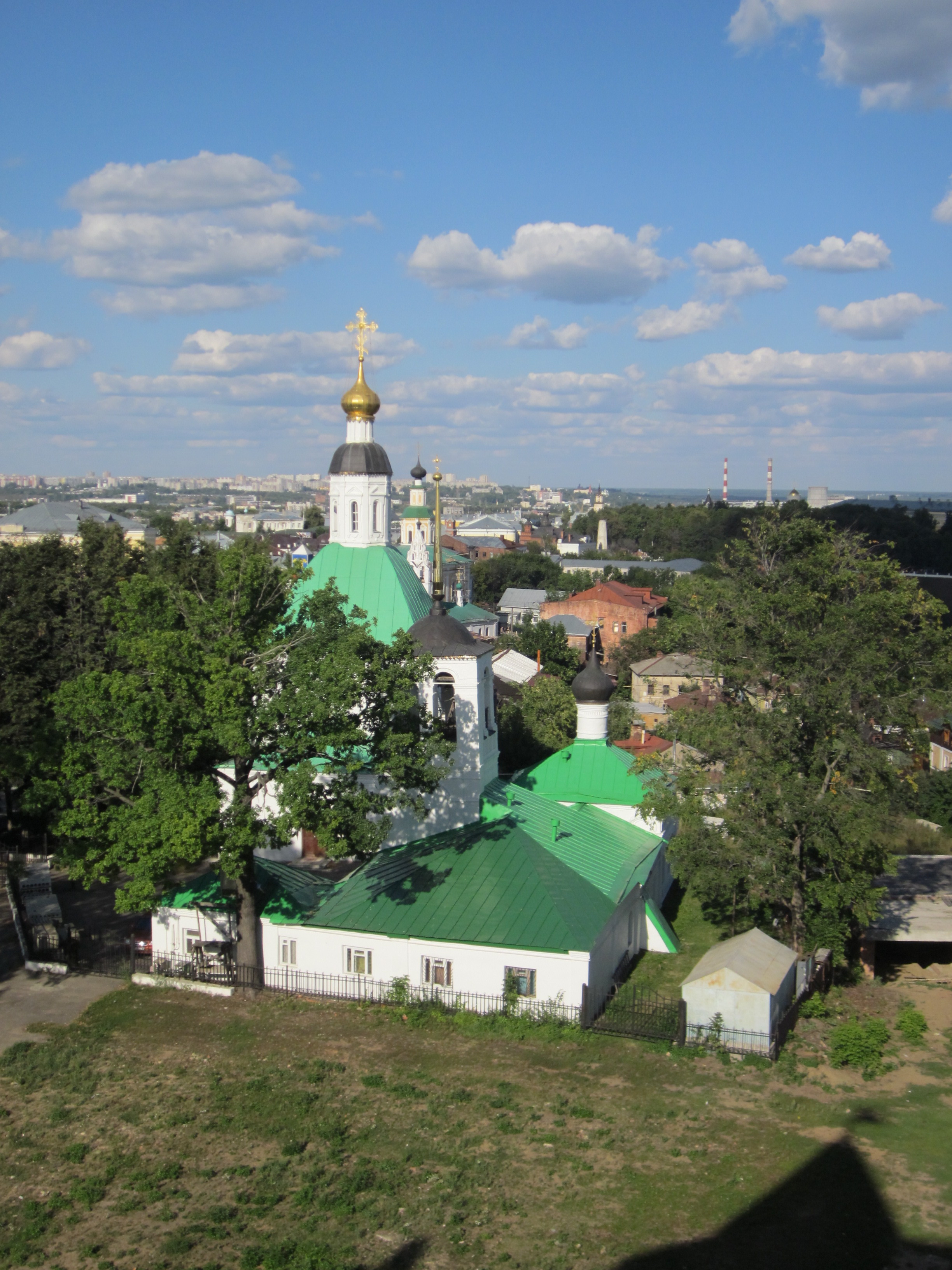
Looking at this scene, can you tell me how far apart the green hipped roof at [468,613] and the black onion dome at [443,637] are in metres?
12.2

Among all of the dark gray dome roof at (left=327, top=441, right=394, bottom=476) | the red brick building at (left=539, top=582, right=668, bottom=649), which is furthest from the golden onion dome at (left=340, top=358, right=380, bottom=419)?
the red brick building at (left=539, top=582, right=668, bottom=649)

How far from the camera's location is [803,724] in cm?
2042

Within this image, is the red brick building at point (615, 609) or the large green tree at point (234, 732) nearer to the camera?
the large green tree at point (234, 732)

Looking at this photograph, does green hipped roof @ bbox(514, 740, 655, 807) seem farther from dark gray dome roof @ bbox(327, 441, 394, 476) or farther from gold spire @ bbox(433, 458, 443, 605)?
dark gray dome roof @ bbox(327, 441, 394, 476)

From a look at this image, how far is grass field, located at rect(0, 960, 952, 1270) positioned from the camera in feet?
39.6

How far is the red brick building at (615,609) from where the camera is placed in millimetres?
78875

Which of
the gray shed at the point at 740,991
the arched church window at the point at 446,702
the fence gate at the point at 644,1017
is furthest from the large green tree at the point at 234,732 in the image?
the gray shed at the point at 740,991

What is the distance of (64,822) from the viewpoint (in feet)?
57.7

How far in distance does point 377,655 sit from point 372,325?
12902 mm

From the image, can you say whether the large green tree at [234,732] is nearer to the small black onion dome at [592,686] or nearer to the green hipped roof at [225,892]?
the green hipped roof at [225,892]

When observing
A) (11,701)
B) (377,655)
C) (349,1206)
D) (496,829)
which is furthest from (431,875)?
(11,701)

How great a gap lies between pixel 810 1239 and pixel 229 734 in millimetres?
10685

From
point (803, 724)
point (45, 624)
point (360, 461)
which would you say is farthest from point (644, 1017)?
point (45, 624)

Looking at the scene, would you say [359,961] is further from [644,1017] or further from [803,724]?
[803,724]
